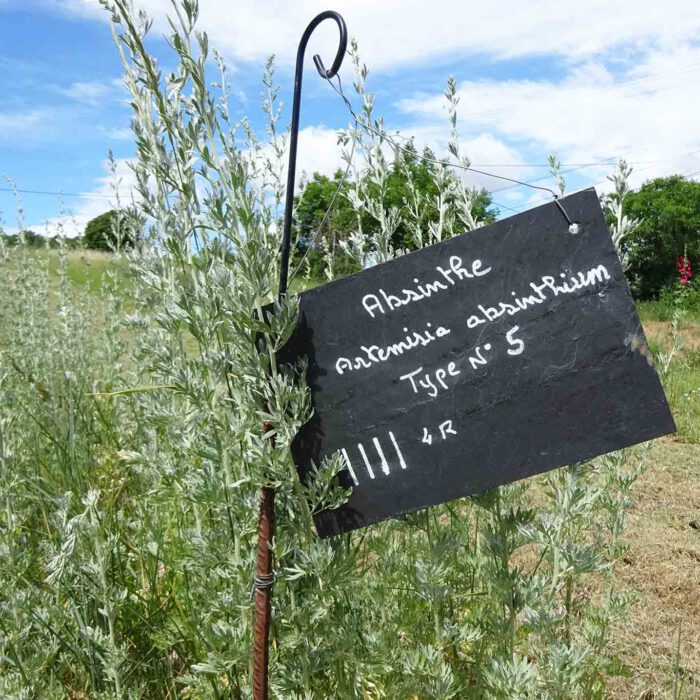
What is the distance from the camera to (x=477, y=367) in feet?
5.19

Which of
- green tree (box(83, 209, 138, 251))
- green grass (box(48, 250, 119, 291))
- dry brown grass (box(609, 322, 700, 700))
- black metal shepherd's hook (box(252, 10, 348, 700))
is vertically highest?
green grass (box(48, 250, 119, 291))

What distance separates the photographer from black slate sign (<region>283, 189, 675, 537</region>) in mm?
1572

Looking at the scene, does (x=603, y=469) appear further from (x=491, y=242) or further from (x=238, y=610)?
(x=238, y=610)

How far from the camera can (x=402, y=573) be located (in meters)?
1.99

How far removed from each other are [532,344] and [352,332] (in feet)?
1.38

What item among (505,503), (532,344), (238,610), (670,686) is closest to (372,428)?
(532,344)

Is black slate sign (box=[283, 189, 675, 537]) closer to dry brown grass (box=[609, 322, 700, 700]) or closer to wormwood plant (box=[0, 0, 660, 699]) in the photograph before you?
wormwood plant (box=[0, 0, 660, 699])

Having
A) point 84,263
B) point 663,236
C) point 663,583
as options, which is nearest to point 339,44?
point 663,583

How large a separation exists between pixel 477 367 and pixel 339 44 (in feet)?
2.58

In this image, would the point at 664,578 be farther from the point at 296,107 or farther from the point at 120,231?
the point at 120,231

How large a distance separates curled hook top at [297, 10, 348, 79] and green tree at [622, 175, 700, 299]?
19.1 m

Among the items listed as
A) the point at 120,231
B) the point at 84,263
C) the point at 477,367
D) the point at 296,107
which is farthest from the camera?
the point at 84,263

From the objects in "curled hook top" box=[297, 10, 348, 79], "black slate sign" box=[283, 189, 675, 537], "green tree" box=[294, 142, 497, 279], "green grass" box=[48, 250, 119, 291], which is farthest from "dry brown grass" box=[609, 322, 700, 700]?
"green grass" box=[48, 250, 119, 291]

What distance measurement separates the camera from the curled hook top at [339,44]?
4.84 feet
